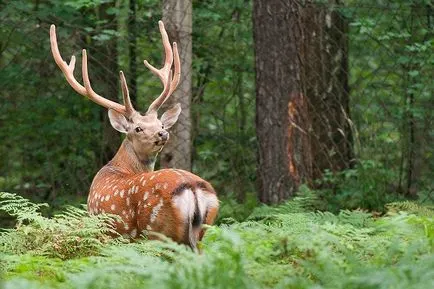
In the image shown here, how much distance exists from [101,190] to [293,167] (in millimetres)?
2966

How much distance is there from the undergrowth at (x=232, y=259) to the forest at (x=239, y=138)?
0.05ft

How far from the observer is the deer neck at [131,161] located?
9.15m

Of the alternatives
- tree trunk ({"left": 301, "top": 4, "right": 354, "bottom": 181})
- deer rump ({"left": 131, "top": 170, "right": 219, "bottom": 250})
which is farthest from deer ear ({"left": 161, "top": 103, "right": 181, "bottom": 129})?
deer rump ({"left": 131, "top": 170, "right": 219, "bottom": 250})

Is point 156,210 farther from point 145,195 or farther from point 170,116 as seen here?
point 170,116

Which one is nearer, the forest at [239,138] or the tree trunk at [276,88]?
the forest at [239,138]

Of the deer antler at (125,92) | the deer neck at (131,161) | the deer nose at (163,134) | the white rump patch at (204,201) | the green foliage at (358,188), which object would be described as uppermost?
the deer antler at (125,92)

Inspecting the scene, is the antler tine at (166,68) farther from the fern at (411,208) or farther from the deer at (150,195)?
the fern at (411,208)

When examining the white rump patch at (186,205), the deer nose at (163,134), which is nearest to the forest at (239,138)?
the white rump patch at (186,205)

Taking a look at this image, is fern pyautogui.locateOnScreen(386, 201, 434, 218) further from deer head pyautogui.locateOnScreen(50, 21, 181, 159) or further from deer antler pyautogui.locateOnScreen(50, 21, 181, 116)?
deer antler pyautogui.locateOnScreen(50, 21, 181, 116)

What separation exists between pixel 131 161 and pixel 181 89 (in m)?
1.83

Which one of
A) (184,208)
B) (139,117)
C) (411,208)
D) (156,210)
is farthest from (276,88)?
(184,208)

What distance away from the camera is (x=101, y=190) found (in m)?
8.05

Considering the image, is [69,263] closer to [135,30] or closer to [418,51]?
[418,51]

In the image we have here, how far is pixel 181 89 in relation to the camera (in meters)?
10.8
